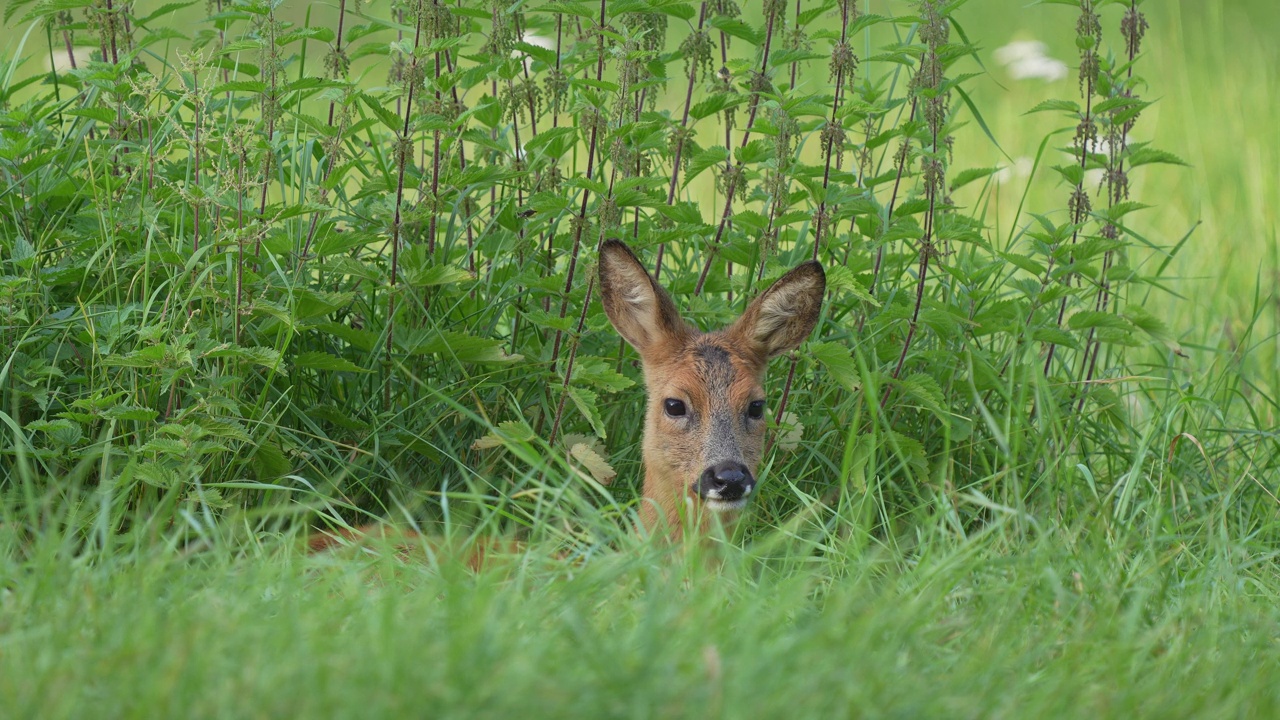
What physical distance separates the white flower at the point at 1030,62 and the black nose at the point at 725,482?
3540mm

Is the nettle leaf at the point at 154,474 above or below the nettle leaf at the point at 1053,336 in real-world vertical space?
below

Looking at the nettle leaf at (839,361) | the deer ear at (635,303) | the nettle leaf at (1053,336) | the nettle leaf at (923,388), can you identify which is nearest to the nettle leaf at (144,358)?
the deer ear at (635,303)

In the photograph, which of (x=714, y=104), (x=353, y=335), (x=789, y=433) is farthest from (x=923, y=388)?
(x=353, y=335)

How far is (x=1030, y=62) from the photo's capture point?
22.7ft

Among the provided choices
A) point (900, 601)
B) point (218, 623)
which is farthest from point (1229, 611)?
point (218, 623)

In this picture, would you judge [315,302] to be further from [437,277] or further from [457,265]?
[457,265]

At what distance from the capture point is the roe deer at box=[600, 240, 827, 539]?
3.74 meters

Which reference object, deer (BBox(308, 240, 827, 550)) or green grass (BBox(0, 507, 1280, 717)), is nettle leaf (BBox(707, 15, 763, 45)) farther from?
green grass (BBox(0, 507, 1280, 717))

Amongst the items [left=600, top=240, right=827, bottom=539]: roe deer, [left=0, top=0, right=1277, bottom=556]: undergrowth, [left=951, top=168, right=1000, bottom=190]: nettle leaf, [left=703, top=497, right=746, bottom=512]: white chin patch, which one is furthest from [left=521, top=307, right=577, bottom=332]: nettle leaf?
[left=951, top=168, right=1000, bottom=190]: nettle leaf

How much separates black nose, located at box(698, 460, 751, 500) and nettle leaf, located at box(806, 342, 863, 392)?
352 mm

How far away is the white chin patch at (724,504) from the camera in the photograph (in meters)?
3.57

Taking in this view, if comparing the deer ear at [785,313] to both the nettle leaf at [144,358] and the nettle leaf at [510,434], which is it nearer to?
the nettle leaf at [510,434]

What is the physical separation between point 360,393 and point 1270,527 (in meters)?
2.45

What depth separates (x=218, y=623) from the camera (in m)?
2.07
